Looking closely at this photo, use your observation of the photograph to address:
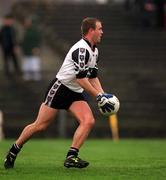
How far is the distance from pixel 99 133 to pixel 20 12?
300 inches

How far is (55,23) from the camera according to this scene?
34.9m

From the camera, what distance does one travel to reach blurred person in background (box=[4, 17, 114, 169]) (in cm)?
1394

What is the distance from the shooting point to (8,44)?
30.4 m

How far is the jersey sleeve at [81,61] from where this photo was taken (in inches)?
548

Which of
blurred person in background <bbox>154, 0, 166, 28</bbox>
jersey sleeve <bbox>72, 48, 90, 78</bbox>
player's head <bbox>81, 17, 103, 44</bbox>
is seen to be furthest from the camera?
blurred person in background <bbox>154, 0, 166, 28</bbox>

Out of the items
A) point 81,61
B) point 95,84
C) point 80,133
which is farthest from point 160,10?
point 80,133

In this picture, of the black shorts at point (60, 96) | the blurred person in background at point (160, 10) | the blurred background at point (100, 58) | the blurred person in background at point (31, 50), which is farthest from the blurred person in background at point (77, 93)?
the blurred person in background at point (160, 10)

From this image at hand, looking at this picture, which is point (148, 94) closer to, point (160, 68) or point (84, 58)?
point (160, 68)

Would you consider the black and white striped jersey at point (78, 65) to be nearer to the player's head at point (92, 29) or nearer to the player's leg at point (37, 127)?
the player's head at point (92, 29)

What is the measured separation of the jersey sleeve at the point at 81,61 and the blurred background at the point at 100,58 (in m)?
14.5

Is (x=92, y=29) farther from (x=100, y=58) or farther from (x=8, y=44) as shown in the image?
(x=100, y=58)

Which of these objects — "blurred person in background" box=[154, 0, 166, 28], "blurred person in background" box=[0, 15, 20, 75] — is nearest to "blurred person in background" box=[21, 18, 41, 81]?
"blurred person in background" box=[0, 15, 20, 75]

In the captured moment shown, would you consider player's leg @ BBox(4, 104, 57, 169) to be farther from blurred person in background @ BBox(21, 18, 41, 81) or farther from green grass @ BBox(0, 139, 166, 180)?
blurred person in background @ BBox(21, 18, 41, 81)

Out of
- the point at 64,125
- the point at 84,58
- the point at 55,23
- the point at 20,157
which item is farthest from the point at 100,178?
the point at 55,23
